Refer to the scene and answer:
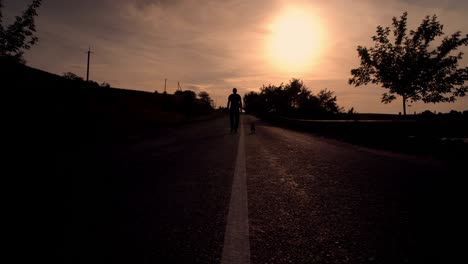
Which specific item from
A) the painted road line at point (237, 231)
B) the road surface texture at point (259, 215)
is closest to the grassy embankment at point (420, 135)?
the road surface texture at point (259, 215)

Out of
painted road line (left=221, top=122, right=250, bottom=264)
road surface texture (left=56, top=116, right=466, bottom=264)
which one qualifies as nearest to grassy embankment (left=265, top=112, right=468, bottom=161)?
road surface texture (left=56, top=116, right=466, bottom=264)

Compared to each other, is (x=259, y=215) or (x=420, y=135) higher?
Result: (x=420, y=135)

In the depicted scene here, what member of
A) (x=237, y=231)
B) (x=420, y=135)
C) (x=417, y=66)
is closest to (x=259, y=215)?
(x=237, y=231)

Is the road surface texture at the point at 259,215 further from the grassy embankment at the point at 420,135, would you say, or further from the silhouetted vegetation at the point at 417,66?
the silhouetted vegetation at the point at 417,66

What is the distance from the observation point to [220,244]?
5.88ft

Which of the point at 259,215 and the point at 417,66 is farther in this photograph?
the point at 417,66

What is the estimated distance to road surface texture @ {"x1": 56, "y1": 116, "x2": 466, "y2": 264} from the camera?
1.69 meters

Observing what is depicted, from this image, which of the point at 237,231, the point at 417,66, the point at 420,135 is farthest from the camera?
the point at 417,66

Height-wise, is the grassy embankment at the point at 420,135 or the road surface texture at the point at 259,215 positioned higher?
the grassy embankment at the point at 420,135

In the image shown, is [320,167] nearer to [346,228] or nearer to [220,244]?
[346,228]

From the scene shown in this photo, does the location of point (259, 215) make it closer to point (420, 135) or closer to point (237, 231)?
point (237, 231)

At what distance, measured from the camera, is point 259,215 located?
239cm

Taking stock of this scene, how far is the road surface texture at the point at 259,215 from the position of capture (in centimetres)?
169

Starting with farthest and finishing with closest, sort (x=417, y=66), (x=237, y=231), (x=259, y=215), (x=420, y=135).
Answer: (x=417, y=66) < (x=420, y=135) < (x=259, y=215) < (x=237, y=231)
